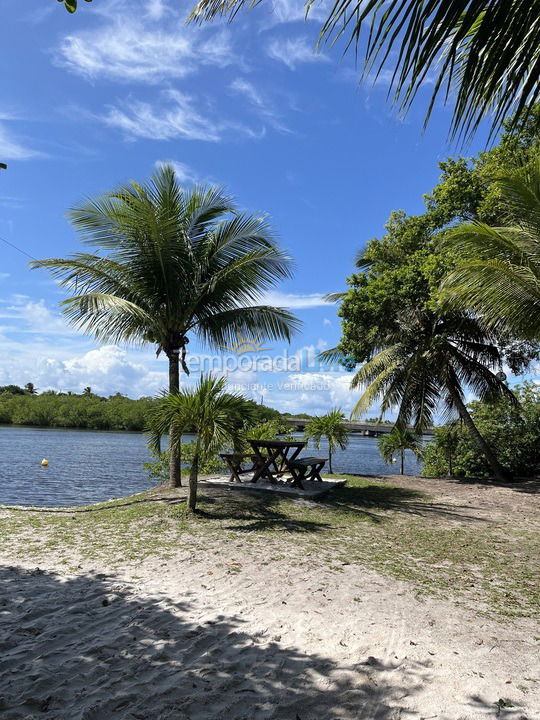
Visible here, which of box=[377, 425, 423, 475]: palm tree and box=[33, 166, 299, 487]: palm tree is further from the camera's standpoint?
box=[377, 425, 423, 475]: palm tree

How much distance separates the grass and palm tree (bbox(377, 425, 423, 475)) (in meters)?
6.22

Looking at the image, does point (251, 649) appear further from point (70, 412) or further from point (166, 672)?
point (70, 412)

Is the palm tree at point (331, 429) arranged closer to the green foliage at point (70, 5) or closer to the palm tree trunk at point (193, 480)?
the palm tree trunk at point (193, 480)

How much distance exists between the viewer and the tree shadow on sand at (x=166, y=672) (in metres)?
2.56

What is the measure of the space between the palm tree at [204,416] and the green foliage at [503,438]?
1064 centimetres

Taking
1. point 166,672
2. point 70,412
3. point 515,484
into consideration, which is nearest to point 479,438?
point 515,484

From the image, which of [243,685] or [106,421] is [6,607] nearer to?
[243,685]

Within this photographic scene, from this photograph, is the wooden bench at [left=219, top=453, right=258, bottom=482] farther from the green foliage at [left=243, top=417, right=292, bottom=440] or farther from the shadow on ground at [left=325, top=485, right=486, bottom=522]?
the shadow on ground at [left=325, top=485, right=486, bottom=522]

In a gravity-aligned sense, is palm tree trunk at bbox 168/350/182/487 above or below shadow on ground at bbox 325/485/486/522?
above

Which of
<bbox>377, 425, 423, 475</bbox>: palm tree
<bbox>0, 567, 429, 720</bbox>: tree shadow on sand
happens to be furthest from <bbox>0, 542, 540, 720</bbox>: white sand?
<bbox>377, 425, 423, 475</bbox>: palm tree

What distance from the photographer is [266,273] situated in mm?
10461

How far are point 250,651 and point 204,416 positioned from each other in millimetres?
4198

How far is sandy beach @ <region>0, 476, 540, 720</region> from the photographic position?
2614 millimetres

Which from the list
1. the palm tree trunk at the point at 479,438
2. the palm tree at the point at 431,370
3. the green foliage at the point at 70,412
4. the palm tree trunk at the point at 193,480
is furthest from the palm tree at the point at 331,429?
the green foliage at the point at 70,412
